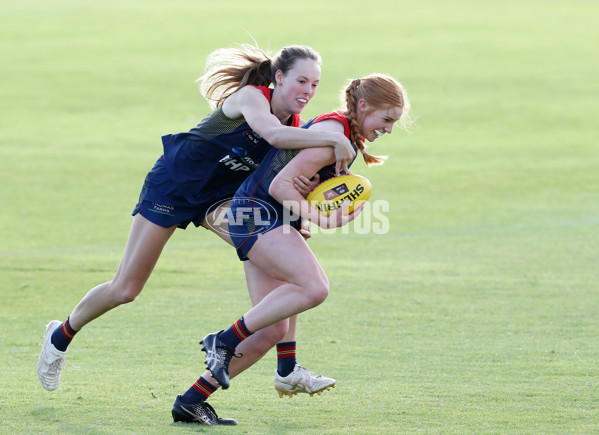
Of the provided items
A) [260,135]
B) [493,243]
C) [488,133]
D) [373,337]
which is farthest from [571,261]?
[488,133]

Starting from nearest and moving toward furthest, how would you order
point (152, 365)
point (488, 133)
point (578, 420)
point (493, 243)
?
1. point (578, 420)
2. point (152, 365)
3. point (493, 243)
4. point (488, 133)

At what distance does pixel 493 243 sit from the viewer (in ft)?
39.9

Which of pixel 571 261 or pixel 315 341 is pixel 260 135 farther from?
pixel 571 261

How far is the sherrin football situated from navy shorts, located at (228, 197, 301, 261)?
191 mm

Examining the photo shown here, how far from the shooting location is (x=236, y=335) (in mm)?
4898

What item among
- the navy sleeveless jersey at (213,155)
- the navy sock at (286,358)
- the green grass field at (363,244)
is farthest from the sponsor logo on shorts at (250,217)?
the green grass field at (363,244)

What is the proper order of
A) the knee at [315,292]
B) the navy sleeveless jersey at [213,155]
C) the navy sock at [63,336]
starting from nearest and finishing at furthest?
the knee at [315,292], the navy sleeveless jersey at [213,155], the navy sock at [63,336]

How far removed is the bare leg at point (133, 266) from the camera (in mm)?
5398

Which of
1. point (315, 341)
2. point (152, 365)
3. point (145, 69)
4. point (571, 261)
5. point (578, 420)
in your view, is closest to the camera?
point (578, 420)

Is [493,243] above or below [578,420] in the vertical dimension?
below

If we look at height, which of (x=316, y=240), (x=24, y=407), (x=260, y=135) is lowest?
(x=316, y=240)

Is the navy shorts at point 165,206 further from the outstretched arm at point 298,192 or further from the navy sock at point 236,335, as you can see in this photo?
the navy sock at point 236,335

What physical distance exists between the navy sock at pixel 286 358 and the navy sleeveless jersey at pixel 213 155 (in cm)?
→ 99

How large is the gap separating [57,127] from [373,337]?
16.2 meters
